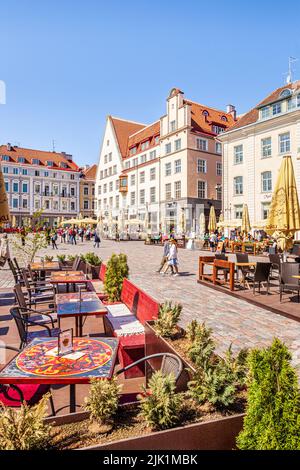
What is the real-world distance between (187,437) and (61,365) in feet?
4.31

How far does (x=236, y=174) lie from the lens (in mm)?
35031

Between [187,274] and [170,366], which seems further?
[187,274]

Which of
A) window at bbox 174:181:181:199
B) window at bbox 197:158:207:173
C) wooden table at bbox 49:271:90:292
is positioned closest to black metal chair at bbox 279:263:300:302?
wooden table at bbox 49:271:90:292

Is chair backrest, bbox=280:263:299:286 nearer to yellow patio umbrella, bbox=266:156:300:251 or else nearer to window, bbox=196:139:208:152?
yellow patio umbrella, bbox=266:156:300:251

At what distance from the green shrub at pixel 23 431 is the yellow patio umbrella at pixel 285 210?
9.44m

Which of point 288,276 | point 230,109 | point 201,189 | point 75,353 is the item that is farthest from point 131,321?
point 230,109

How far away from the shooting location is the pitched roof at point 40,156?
72.3 meters

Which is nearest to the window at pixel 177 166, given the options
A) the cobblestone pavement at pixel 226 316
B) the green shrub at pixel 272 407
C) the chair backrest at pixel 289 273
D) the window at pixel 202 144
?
the window at pixel 202 144

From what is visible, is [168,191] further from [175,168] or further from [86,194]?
[86,194]

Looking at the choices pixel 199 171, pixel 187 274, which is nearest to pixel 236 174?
pixel 199 171

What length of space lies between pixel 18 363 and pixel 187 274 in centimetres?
1134

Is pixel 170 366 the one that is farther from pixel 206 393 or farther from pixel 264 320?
pixel 264 320

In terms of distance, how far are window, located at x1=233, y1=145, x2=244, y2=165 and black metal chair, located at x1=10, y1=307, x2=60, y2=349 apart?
32.6 meters

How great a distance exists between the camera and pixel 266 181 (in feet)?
105
